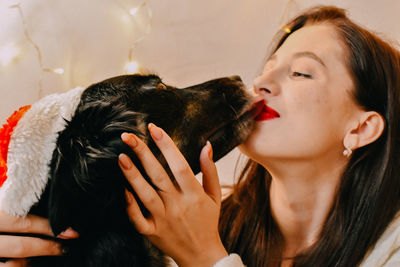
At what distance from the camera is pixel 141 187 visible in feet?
3.11

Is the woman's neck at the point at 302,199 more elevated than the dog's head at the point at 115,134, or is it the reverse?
the dog's head at the point at 115,134

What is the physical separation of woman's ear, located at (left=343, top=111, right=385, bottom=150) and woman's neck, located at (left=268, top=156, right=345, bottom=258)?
0.38ft

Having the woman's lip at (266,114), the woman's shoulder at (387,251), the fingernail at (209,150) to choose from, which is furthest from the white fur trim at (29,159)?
the woman's shoulder at (387,251)

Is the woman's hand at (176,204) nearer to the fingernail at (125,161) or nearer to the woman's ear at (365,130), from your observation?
the fingernail at (125,161)

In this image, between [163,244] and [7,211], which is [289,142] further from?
[7,211]

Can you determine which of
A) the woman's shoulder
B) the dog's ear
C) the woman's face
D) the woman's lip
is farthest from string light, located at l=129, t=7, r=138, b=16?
the woman's shoulder

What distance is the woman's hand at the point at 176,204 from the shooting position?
3.13 feet

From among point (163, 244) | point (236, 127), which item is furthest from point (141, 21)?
point (163, 244)

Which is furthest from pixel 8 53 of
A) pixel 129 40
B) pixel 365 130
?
pixel 365 130

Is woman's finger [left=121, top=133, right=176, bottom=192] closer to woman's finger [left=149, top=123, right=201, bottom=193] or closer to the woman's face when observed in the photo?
woman's finger [left=149, top=123, right=201, bottom=193]

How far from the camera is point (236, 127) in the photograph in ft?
3.81

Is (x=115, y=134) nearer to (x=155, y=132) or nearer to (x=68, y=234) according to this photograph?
(x=155, y=132)

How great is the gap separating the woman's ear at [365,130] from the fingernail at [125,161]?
72cm

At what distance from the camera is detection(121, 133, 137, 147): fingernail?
90cm
